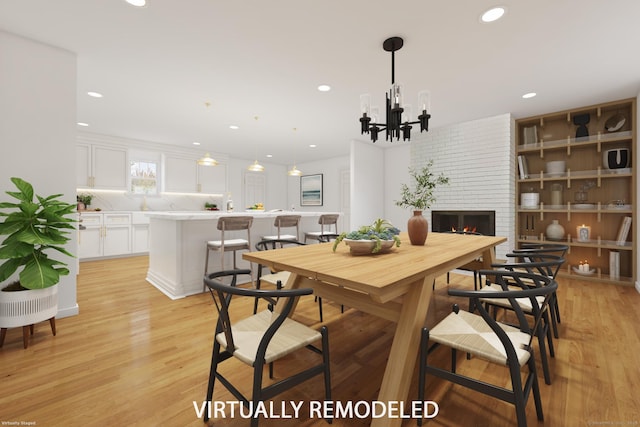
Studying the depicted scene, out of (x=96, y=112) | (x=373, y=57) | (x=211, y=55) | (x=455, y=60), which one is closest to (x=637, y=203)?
(x=455, y=60)

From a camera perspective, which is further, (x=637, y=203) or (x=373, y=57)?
(x=637, y=203)

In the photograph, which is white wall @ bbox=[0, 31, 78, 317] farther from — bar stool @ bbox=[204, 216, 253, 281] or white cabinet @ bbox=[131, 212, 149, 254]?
white cabinet @ bbox=[131, 212, 149, 254]

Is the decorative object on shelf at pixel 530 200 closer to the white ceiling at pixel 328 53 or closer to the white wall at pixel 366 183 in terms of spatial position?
the white ceiling at pixel 328 53

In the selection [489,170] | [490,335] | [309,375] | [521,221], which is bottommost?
[309,375]

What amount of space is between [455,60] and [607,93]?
95.7 inches

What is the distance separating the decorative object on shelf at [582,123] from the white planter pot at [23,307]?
6483mm

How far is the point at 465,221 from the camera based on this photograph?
4.75 meters

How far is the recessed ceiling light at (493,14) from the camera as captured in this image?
2.01 m

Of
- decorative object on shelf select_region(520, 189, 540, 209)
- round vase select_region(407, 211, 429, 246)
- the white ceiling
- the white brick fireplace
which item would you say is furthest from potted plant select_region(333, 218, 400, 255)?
decorative object on shelf select_region(520, 189, 540, 209)

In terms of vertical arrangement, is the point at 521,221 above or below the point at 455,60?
below

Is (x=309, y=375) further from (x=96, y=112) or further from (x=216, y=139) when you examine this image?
(x=216, y=139)

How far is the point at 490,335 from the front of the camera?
1.35m

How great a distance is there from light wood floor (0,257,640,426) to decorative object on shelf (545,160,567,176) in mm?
2152

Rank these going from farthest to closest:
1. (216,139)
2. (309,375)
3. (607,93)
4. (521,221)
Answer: (216,139) → (521,221) → (607,93) → (309,375)
